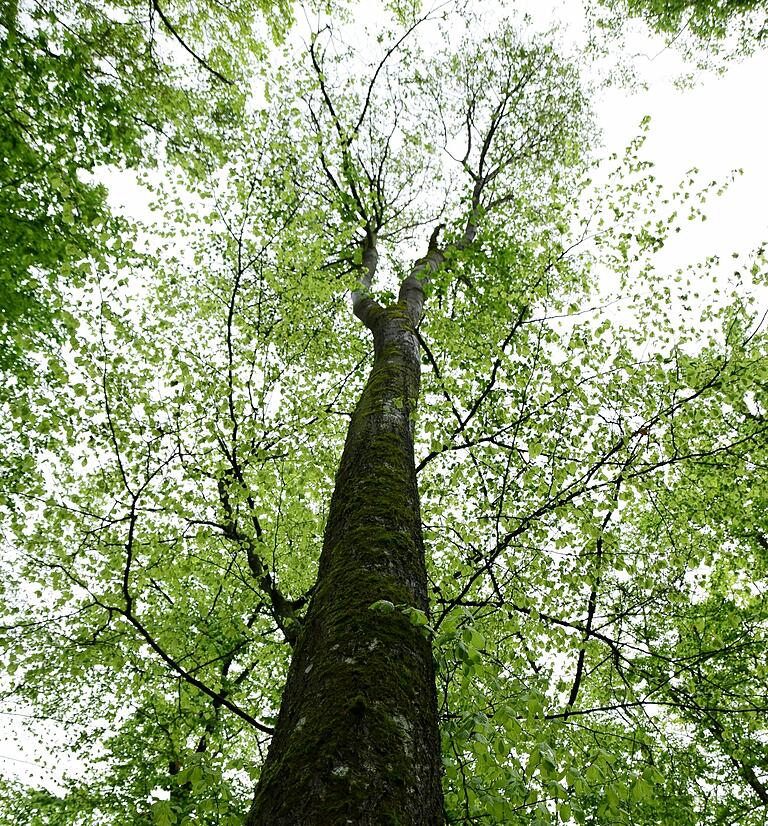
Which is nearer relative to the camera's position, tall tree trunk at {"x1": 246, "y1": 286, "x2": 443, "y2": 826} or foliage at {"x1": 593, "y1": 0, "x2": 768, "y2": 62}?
tall tree trunk at {"x1": 246, "y1": 286, "x2": 443, "y2": 826}

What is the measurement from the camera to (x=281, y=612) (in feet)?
21.9

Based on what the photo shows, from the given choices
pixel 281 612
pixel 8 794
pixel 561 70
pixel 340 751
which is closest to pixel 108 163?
pixel 281 612

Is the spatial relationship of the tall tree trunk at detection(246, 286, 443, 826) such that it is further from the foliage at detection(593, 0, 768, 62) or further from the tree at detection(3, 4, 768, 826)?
the foliage at detection(593, 0, 768, 62)

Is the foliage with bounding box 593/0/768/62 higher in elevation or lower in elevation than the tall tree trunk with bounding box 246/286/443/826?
higher

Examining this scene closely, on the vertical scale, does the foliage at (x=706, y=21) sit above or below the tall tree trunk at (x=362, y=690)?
above

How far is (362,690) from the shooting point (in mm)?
2107

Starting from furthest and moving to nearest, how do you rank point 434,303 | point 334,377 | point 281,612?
1. point 334,377
2. point 434,303
3. point 281,612

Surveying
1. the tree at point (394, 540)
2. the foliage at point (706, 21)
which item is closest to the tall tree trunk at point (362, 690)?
the tree at point (394, 540)

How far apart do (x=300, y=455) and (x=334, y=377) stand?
304 centimetres

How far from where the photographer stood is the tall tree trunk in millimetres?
1718

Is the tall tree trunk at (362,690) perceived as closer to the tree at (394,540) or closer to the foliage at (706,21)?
the tree at (394,540)

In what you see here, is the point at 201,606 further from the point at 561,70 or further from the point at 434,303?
the point at 561,70

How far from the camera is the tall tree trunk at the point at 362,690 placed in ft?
5.64

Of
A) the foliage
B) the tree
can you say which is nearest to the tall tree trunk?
the tree
